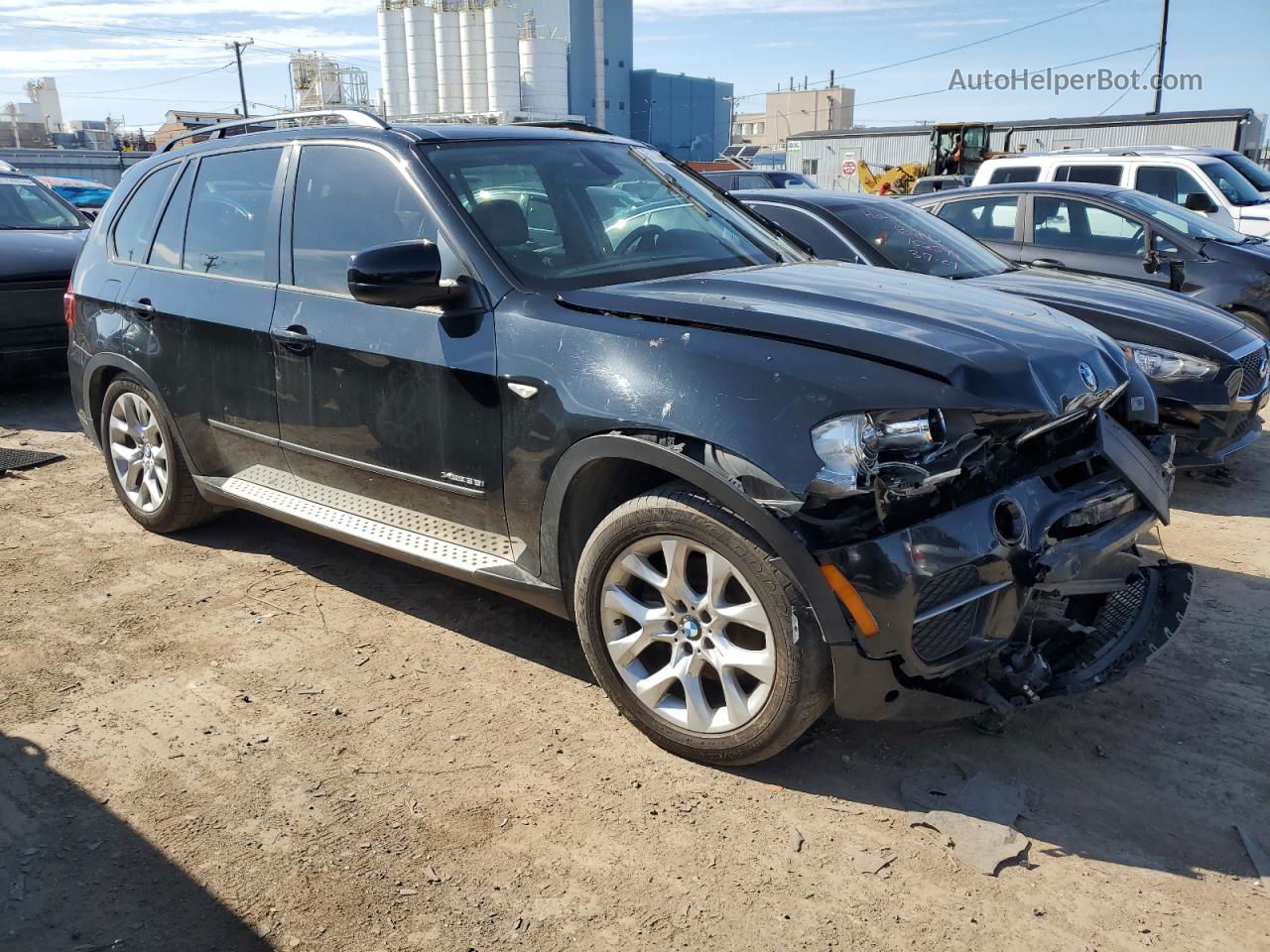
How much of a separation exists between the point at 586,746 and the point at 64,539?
3.36 meters

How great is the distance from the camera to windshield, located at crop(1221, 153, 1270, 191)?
13.4m

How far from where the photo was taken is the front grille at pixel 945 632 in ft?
8.83

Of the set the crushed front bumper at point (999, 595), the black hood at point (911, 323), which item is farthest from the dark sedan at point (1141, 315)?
the crushed front bumper at point (999, 595)

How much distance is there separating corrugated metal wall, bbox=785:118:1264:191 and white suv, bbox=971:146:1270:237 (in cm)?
1687

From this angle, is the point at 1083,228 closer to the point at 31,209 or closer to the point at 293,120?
the point at 293,120

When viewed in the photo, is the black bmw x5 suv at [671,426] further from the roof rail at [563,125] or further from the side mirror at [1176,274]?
the side mirror at [1176,274]

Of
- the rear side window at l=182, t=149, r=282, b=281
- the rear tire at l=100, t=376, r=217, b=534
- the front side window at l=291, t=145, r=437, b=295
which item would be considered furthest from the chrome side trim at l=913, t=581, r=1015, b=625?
the rear tire at l=100, t=376, r=217, b=534

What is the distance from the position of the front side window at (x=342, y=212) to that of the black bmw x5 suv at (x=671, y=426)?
0.04 feet

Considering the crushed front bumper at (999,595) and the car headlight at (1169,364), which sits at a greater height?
the car headlight at (1169,364)

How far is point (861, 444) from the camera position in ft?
8.78

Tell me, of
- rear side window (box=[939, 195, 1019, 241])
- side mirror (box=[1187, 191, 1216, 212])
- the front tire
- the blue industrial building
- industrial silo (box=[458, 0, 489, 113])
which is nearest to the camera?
the front tire

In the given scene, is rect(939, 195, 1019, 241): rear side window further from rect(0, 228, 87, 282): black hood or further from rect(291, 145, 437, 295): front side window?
rect(0, 228, 87, 282): black hood

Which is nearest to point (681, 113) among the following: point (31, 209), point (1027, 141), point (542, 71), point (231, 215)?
point (542, 71)

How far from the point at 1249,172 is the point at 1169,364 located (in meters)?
10.2
